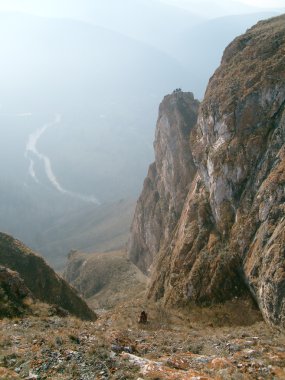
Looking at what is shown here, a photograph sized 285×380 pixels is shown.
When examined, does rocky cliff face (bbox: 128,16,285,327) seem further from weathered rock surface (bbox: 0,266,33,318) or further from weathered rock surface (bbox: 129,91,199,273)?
weathered rock surface (bbox: 0,266,33,318)

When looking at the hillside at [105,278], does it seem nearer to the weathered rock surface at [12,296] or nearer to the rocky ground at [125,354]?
the weathered rock surface at [12,296]

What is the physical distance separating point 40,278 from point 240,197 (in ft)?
76.6

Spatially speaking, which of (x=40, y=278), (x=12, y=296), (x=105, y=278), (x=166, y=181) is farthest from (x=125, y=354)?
(x=105, y=278)

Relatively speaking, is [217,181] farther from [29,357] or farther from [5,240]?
[29,357]

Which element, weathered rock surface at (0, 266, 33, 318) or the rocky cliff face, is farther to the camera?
the rocky cliff face

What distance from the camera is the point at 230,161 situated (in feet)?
165

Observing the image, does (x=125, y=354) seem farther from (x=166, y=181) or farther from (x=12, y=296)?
(x=166, y=181)

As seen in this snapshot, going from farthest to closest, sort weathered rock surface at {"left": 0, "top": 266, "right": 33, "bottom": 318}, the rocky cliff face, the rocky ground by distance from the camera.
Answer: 1. the rocky cliff face
2. weathered rock surface at {"left": 0, "top": 266, "right": 33, "bottom": 318}
3. the rocky ground

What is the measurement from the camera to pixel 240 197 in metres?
48.3

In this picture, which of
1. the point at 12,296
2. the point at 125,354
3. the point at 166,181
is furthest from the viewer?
the point at 166,181

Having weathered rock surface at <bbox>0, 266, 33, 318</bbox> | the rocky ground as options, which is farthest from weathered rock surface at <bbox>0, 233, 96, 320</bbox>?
the rocky ground

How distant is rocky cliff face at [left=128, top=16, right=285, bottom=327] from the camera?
4019 cm

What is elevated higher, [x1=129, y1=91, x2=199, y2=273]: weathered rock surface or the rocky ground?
[x1=129, y1=91, x2=199, y2=273]: weathered rock surface

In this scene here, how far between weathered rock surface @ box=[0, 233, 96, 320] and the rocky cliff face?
10.2 metres
